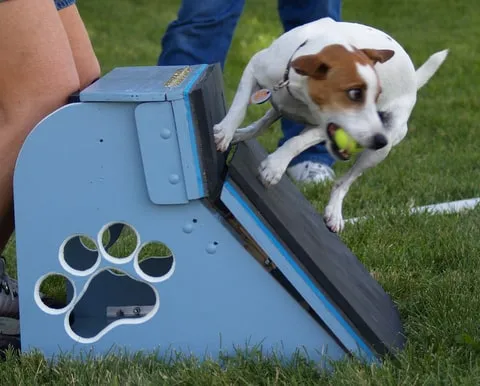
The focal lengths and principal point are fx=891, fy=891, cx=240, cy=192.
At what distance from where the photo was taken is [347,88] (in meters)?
2.14

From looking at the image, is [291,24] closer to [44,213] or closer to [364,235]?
[364,235]

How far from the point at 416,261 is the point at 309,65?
1.08 meters

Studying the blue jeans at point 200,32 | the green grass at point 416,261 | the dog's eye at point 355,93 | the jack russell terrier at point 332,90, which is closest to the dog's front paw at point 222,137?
the jack russell terrier at point 332,90

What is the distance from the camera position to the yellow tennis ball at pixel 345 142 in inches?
85.1

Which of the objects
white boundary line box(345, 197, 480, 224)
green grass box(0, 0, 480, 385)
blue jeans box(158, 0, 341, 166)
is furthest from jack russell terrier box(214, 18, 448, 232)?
blue jeans box(158, 0, 341, 166)

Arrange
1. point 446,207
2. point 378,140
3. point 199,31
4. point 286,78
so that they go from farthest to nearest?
1. point 199,31
2. point 446,207
3. point 286,78
4. point 378,140

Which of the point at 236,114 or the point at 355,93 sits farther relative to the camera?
the point at 236,114

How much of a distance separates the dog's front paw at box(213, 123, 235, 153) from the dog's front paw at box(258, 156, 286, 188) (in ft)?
0.36

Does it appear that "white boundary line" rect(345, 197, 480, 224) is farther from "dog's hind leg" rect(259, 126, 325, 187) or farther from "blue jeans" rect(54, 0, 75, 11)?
"blue jeans" rect(54, 0, 75, 11)

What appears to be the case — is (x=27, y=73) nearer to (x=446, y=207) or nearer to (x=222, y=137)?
(x=222, y=137)

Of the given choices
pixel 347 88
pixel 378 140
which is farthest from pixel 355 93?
pixel 378 140

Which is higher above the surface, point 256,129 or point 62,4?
point 62,4

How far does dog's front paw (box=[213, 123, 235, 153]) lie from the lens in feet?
7.48

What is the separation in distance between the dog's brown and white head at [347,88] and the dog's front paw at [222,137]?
253 mm
